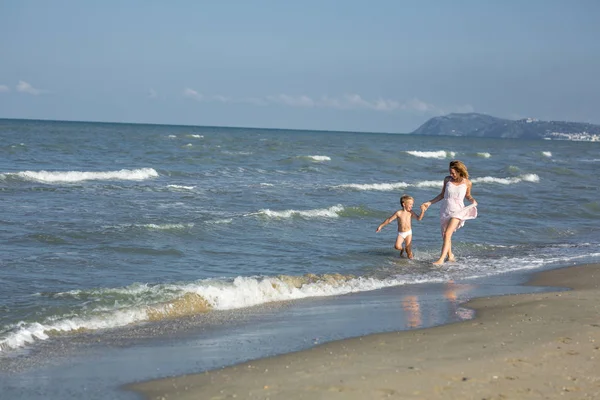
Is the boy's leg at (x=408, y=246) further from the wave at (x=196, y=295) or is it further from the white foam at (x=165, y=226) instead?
the white foam at (x=165, y=226)

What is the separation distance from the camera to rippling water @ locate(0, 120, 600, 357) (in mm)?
9219

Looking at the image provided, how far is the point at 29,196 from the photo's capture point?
1939cm

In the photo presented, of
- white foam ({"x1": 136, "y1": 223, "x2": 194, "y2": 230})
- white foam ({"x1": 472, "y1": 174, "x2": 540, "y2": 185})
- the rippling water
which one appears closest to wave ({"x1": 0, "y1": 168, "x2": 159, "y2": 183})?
the rippling water

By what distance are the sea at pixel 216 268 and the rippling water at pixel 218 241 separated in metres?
0.04

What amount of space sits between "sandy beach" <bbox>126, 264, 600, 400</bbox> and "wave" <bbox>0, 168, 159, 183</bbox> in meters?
18.6

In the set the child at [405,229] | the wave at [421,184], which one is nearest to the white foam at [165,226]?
the child at [405,229]

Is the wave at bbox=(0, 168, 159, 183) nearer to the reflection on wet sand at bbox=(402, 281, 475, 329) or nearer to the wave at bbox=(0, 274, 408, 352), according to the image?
the wave at bbox=(0, 274, 408, 352)

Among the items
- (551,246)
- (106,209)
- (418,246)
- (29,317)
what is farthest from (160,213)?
(29,317)

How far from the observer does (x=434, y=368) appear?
19.6 ft

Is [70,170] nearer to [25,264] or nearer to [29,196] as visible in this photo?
[29,196]

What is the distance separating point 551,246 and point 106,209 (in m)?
9.17

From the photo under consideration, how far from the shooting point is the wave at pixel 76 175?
23952 mm

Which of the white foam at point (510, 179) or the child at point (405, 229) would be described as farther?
the white foam at point (510, 179)

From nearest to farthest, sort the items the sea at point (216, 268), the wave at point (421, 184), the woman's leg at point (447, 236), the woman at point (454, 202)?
the sea at point (216, 268) < the woman at point (454, 202) < the woman's leg at point (447, 236) < the wave at point (421, 184)
